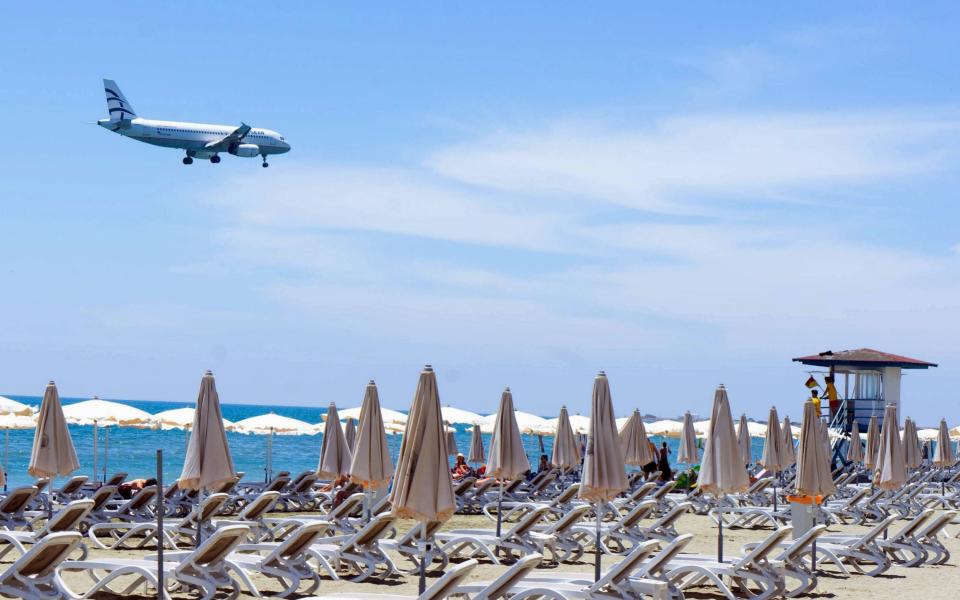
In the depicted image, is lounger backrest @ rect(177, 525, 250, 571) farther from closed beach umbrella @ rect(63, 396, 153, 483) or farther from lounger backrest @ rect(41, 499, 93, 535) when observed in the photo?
closed beach umbrella @ rect(63, 396, 153, 483)

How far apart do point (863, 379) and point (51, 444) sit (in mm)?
28027

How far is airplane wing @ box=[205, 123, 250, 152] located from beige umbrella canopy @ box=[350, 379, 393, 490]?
45.7 meters

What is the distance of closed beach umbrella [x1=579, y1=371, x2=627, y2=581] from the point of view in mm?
10406

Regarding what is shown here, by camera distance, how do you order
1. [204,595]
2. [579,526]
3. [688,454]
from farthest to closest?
[688,454], [579,526], [204,595]

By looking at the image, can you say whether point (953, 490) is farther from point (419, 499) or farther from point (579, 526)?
point (419, 499)

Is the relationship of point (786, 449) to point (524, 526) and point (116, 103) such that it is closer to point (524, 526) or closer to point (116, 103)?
point (524, 526)

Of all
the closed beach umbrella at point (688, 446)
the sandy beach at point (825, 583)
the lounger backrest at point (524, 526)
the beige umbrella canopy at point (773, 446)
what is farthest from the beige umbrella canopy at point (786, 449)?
the lounger backrest at point (524, 526)

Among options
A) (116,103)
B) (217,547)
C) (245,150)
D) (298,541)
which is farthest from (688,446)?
(116,103)

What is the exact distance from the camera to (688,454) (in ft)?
74.3

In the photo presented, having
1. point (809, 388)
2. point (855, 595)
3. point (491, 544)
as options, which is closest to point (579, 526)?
point (491, 544)

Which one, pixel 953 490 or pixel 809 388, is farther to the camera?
pixel 809 388

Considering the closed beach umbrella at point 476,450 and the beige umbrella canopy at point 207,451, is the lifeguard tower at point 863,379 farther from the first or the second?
the beige umbrella canopy at point 207,451

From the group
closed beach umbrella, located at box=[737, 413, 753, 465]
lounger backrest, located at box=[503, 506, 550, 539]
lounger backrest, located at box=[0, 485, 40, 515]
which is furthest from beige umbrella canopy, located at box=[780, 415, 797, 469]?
lounger backrest, located at box=[0, 485, 40, 515]

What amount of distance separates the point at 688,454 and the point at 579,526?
30.7ft
